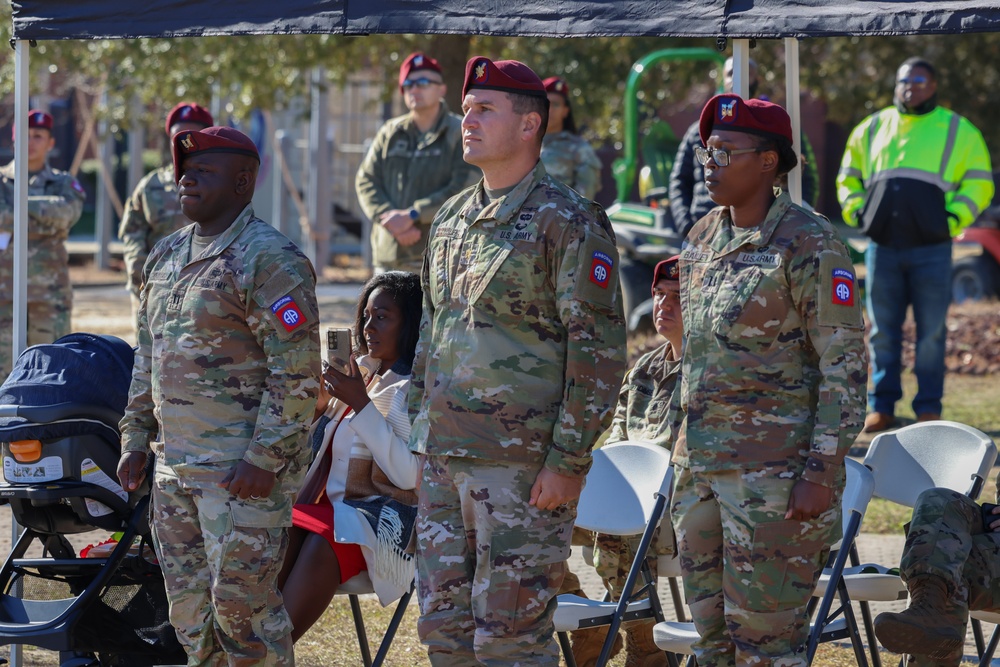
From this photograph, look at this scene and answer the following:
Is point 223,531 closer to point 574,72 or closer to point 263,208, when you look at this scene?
point 574,72

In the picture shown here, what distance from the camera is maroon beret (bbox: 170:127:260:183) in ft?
13.7

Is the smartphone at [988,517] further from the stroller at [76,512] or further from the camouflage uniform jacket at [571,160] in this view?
the camouflage uniform jacket at [571,160]

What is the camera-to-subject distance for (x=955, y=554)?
Answer: 14.3 ft

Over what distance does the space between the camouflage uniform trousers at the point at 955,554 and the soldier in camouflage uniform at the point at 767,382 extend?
1.89 feet

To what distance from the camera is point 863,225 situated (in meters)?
9.09

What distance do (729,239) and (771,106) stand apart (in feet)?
1.32

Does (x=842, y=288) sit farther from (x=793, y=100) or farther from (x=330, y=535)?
(x=330, y=535)

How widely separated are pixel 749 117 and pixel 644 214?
7.91 m

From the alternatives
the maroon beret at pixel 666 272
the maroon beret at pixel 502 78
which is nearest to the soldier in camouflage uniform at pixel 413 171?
the maroon beret at pixel 666 272

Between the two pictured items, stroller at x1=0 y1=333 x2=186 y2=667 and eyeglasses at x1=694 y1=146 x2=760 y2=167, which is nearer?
eyeglasses at x1=694 y1=146 x2=760 y2=167

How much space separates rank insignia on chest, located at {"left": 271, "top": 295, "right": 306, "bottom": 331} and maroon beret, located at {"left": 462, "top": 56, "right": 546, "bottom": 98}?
2.68 feet

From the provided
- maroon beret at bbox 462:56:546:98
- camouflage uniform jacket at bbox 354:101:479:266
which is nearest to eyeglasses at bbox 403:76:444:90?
camouflage uniform jacket at bbox 354:101:479:266

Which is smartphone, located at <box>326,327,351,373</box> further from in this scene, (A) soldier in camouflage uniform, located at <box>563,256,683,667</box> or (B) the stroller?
(A) soldier in camouflage uniform, located at <box>563,256,683,667</box>

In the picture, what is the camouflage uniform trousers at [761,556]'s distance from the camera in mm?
3846
